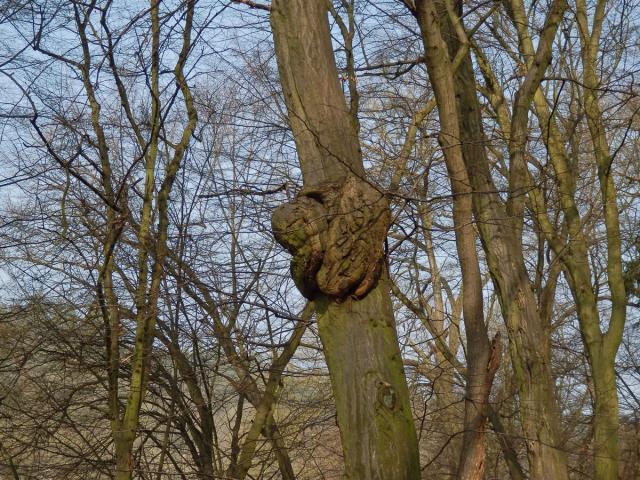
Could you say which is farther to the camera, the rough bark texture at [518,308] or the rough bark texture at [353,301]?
the rough bark texture at [518,308]

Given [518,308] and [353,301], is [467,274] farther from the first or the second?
[353,301]

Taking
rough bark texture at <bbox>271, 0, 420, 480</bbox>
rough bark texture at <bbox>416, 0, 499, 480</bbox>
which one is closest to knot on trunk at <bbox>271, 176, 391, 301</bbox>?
rough bark texture at <bbox>271, 0, 420, 480</bbox>

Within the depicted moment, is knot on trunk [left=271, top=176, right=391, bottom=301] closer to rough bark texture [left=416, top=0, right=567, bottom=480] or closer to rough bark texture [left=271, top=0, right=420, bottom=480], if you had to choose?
rough bark texture [left=271, top=0, right=420, bottom=480]

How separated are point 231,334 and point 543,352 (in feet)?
10.2

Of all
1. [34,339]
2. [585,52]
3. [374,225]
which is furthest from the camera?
[585,52]

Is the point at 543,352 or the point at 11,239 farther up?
the point at 11,239

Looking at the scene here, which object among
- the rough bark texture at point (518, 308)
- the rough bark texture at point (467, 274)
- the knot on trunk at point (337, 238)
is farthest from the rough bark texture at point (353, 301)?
the rough bark texture at point (518, 308)

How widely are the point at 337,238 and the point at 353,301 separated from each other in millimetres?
302

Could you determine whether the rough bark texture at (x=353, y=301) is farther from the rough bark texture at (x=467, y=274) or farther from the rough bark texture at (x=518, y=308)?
the rough bark texture at (x=518, y=308)

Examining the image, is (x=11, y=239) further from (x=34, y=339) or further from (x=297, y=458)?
(x=297, y=458)

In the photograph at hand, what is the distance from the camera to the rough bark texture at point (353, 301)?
126 inches

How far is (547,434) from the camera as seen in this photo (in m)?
5.46

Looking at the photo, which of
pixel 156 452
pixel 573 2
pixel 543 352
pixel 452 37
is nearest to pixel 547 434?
pixel 543 352

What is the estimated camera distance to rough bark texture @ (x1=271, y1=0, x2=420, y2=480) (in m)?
3.21
